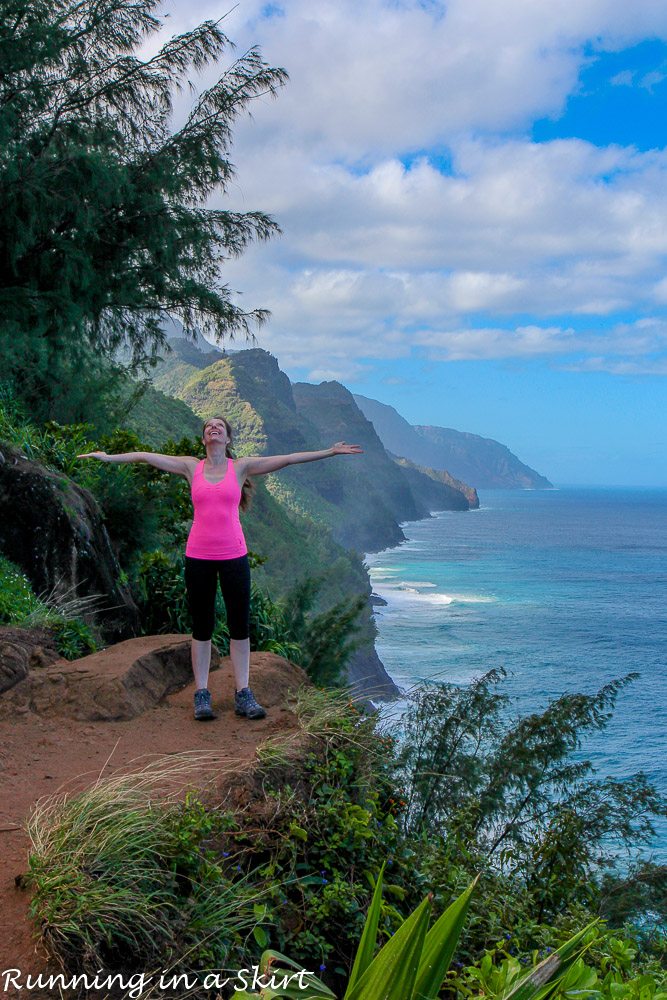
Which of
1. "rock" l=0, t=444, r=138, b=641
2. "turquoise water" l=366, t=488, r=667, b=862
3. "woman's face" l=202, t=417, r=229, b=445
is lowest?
"turquoise water" l=366, t=488, r=667, b=862

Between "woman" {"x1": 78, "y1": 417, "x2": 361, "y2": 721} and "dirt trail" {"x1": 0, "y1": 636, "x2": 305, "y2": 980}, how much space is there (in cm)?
26

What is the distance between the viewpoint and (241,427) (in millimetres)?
79500

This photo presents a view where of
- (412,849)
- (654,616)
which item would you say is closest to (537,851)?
(412,849)

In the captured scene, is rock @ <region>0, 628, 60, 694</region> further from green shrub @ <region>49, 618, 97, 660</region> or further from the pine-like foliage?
the pine-like foliage

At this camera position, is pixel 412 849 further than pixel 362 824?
Yes

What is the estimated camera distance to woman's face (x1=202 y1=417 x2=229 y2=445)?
216 inches

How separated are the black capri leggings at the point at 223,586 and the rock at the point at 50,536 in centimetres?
236

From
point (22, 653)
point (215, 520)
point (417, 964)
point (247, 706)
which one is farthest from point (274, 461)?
point (417, 964)

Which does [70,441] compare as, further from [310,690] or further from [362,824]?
[362,824]

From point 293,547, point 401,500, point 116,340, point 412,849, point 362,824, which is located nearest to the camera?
point 362,824

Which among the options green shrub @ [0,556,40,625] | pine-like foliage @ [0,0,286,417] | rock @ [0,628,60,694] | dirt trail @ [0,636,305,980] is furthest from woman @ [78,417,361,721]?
pine-like foliage @ [0,0,286,417]

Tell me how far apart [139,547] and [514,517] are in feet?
481

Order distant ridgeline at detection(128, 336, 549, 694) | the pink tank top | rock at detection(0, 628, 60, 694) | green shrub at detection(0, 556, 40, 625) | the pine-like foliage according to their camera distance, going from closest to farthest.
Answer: the pink tank top
rock at detection(0, 628, 60, 694)
green shrub at detection(0, 556, 40, 625)
the pine-like foliage
distant ridgeline at detection(128, 336, 549, 694)

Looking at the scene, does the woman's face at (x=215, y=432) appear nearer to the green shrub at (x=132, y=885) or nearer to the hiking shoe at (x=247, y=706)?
the hiking shoe at (x=247, y=706)
